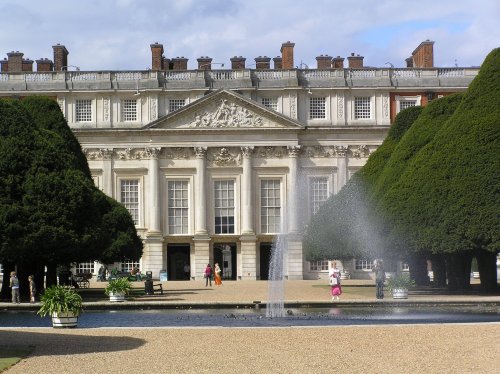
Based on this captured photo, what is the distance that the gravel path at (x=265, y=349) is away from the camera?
1573cm

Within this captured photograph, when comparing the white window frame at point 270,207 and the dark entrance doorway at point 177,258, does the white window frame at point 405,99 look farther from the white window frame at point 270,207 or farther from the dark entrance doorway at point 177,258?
the dark entrance doorway at point 177,258

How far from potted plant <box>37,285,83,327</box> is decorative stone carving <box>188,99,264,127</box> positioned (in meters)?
41.8

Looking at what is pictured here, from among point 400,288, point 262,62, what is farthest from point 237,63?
point 400,288

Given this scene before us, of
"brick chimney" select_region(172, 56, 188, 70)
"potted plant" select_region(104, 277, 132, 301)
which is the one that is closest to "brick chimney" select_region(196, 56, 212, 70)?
"brick chimney" select_region(172, 56, 188, 70)

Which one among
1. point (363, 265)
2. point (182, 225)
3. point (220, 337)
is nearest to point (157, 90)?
point (182, 225)

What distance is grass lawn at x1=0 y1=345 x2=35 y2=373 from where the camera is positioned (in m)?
15.8

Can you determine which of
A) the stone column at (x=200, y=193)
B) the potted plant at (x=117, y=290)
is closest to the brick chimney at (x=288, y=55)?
the stone column at (x=200, y=193)

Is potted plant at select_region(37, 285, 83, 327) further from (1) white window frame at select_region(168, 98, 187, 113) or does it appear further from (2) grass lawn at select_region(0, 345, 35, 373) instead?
(1) white window frame at select_region(168, 98, 187, 113)

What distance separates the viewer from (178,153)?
64.9 metres

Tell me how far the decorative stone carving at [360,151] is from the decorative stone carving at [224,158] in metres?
7.49

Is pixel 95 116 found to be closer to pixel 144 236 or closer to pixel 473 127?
pixel 144 236

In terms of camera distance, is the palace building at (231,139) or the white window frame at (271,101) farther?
the white window frame at (271,101)

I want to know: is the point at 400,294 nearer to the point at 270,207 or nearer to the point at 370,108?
the point at 270,207

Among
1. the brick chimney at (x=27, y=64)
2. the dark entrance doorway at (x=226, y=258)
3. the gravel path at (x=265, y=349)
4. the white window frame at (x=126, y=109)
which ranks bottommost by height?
the gravel path at (x=265, y=349)
